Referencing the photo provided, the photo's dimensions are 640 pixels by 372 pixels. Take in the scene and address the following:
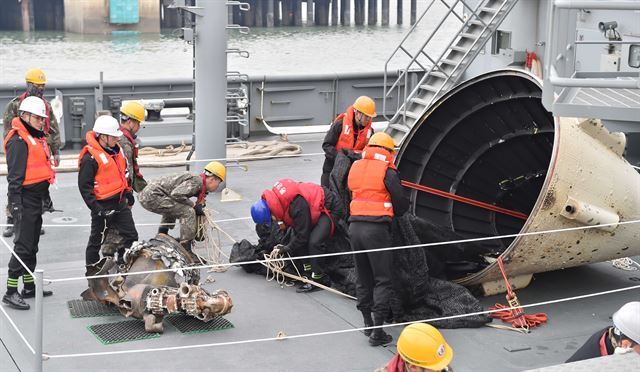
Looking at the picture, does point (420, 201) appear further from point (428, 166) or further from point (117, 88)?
point (117, 88)

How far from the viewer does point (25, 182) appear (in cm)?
686

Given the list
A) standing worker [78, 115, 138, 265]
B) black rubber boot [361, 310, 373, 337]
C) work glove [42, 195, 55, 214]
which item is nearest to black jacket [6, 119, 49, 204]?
work glove [42, 195, 55, 214]

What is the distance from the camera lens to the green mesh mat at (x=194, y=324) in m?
6.61

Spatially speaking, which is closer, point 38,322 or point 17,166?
point 38,322

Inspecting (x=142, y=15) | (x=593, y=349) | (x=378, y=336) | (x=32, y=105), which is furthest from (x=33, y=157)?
(x=142, y=15)

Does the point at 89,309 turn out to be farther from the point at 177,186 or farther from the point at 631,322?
the point at 631,322

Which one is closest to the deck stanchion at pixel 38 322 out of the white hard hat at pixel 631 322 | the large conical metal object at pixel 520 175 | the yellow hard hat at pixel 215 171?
the yellow hard hat at pixel 215 171

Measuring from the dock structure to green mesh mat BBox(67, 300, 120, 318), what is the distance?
37.8 metres

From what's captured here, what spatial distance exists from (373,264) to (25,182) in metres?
2.59

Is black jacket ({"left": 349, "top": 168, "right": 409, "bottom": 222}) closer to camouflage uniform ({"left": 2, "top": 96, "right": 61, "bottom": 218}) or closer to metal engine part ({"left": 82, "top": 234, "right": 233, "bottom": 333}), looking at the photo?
metal engine part ({"left": 82, "top": 234, "right": 233, "bottom": 333})

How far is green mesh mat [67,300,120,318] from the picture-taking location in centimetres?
686

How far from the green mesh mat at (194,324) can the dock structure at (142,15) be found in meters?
38.2

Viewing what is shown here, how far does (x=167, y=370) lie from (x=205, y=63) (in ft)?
16.2

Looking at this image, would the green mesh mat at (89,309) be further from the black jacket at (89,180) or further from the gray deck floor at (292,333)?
the black jacket at (89,180)
